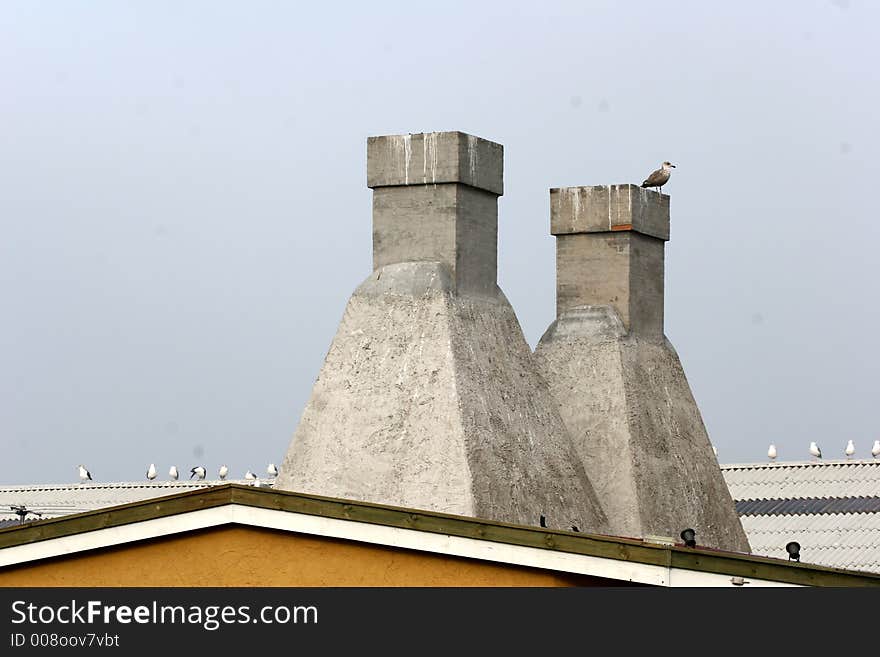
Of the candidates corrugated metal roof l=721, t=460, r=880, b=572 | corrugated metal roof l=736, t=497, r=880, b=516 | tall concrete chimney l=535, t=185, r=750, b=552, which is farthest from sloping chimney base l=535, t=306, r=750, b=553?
corrugated metal roof l=736, t=497, r=880, b=516

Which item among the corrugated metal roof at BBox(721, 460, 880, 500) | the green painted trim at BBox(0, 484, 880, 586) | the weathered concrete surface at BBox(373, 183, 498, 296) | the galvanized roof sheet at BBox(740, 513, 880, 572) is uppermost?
the weathered concrete surface at BBox(373, 183, 498, 296)

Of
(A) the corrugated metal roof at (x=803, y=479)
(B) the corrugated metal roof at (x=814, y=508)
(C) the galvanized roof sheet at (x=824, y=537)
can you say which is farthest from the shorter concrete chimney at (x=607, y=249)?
(A) the corrugated metal roof at (x=803, y=479)

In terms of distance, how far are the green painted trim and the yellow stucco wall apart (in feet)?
0.76

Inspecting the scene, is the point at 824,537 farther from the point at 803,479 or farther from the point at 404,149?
the point at 404,149

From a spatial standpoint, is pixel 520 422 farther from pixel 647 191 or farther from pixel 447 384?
pixel 647 191

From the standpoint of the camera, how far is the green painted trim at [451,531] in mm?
12328

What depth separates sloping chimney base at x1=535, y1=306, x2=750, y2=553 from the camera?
70.0ft

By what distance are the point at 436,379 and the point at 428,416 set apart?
420 mm

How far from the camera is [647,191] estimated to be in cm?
2292

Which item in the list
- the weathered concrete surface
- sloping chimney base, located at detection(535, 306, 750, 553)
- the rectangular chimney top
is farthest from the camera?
the rectangular chimney top

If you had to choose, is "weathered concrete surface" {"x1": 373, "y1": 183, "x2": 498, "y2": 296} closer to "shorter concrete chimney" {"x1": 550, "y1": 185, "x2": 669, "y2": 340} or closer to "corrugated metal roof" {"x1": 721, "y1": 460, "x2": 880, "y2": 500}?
"shorter concrete chimney" {"x1": 550, "y1": 185, "x2": 669, "y2": 340}

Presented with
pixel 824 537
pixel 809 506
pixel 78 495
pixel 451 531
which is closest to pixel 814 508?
pixel 809 506

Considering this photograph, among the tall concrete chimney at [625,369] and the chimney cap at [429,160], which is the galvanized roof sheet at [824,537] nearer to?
the tall concrete chimney at [625,369]

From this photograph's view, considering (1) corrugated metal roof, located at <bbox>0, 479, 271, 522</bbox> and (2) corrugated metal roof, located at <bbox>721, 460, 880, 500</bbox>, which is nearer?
(2) corrugated metal roof, located at <bbox>721, 460, 880, 500</bbox>
